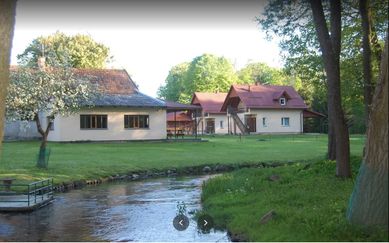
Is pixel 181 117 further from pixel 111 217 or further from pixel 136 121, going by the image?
pixel 111 217

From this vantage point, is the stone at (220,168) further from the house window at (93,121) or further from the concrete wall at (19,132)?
the concrete wall at (19,132)

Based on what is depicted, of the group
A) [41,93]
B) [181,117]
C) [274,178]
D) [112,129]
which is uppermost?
[181,117]

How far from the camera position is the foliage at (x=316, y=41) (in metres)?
16.4

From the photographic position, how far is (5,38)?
21.3ft

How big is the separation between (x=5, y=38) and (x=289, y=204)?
7.19 meters

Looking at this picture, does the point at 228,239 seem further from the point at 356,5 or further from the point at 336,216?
the point at 356,5

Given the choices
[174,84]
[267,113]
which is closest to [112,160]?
[267,113]

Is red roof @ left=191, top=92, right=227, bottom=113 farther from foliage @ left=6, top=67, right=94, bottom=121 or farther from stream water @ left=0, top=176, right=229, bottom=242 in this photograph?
stream water @ left=0, top=176, right=229, bottom=242

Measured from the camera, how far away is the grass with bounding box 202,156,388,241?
26.7ft

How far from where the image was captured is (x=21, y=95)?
21.5 m

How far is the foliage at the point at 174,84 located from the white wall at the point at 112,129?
48.4 metres

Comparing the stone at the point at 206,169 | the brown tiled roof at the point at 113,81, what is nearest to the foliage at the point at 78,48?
the brown tiled roof at the point at 113,81

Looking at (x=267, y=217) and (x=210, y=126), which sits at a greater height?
(x=210, y=126)

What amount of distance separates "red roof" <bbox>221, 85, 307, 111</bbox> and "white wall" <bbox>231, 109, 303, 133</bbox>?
2.88 feet
